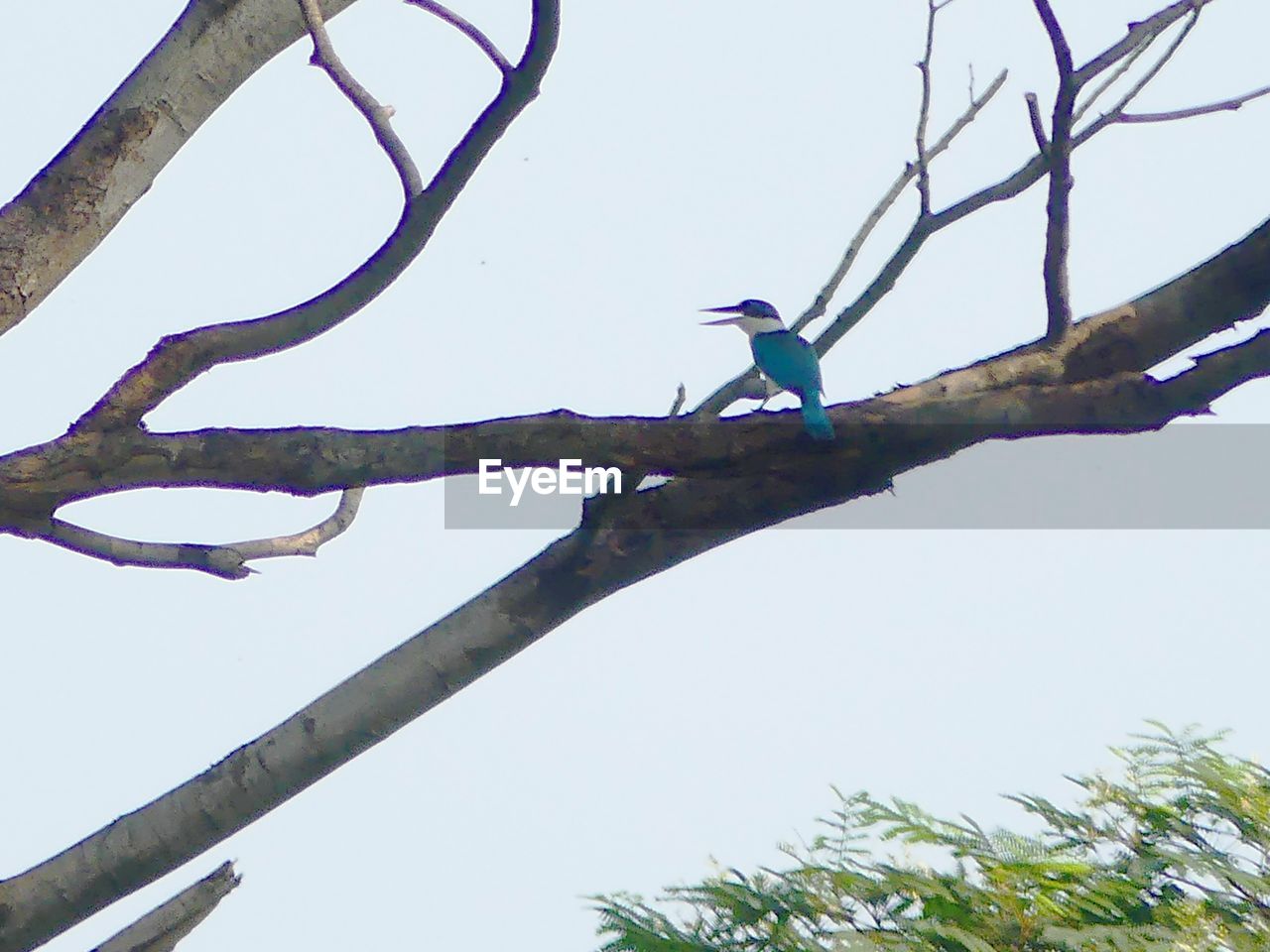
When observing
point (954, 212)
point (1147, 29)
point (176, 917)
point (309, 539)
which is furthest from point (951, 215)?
point (176, 917)

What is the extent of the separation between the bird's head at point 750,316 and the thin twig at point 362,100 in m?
3.43

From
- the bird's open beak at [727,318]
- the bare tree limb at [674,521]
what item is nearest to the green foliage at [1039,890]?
the bare tree limb at [674,521]

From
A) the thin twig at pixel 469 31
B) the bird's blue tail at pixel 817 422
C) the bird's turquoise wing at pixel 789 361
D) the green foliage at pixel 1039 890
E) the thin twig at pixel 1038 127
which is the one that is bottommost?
the green foliage at pixel 1039 890

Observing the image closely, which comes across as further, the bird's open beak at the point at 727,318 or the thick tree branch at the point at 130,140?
the bird's open beak at the point at 727,318

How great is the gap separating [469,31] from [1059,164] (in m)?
1.25

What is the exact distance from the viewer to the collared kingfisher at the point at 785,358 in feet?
8.43

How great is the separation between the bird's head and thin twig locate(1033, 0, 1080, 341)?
3.53m

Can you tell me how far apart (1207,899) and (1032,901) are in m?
0.36

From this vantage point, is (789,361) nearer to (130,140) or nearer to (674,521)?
(674,521)

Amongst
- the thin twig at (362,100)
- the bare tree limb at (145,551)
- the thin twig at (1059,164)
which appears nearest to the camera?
the thin twig at (1059,164)

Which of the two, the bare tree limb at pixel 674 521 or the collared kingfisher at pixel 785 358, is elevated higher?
the collared kingfisher at pixel 785 358

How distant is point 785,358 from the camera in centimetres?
417

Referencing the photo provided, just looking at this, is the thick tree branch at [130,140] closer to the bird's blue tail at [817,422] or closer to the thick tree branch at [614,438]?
the thick tree branch at [614,438]

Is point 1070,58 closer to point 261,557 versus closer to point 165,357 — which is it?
point 165,357
